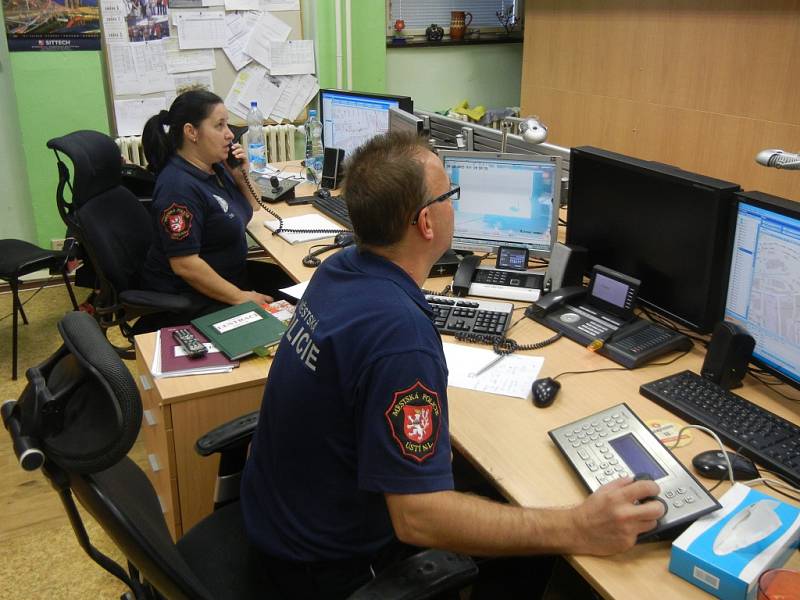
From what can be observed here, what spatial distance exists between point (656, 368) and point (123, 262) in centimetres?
185

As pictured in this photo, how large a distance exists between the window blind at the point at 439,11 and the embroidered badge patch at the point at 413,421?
→ 13.5ft

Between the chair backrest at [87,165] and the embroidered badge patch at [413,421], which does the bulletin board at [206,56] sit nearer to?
the chair backrest at [87,165]

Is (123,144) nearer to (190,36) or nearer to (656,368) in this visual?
(190,36)

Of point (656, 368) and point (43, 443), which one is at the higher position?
point (43, 443)

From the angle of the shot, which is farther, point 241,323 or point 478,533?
point 241,323

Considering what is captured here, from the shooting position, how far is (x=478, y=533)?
1192 millimetres

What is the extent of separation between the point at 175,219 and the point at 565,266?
1293 millimetres

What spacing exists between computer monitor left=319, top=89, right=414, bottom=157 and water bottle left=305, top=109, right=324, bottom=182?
18 cm

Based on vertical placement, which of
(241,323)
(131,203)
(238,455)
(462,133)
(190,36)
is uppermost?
(190,36)

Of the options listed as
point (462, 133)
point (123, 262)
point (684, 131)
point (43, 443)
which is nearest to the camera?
point (43, 443)

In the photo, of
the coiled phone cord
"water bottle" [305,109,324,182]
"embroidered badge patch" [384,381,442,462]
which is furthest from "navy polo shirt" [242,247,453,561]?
"water bottle" [305,109,324,182]

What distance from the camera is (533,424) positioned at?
1.58 m

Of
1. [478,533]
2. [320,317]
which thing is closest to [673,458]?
[478,533]

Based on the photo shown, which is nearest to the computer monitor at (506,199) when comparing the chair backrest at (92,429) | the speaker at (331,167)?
the speaker at (331,167)
